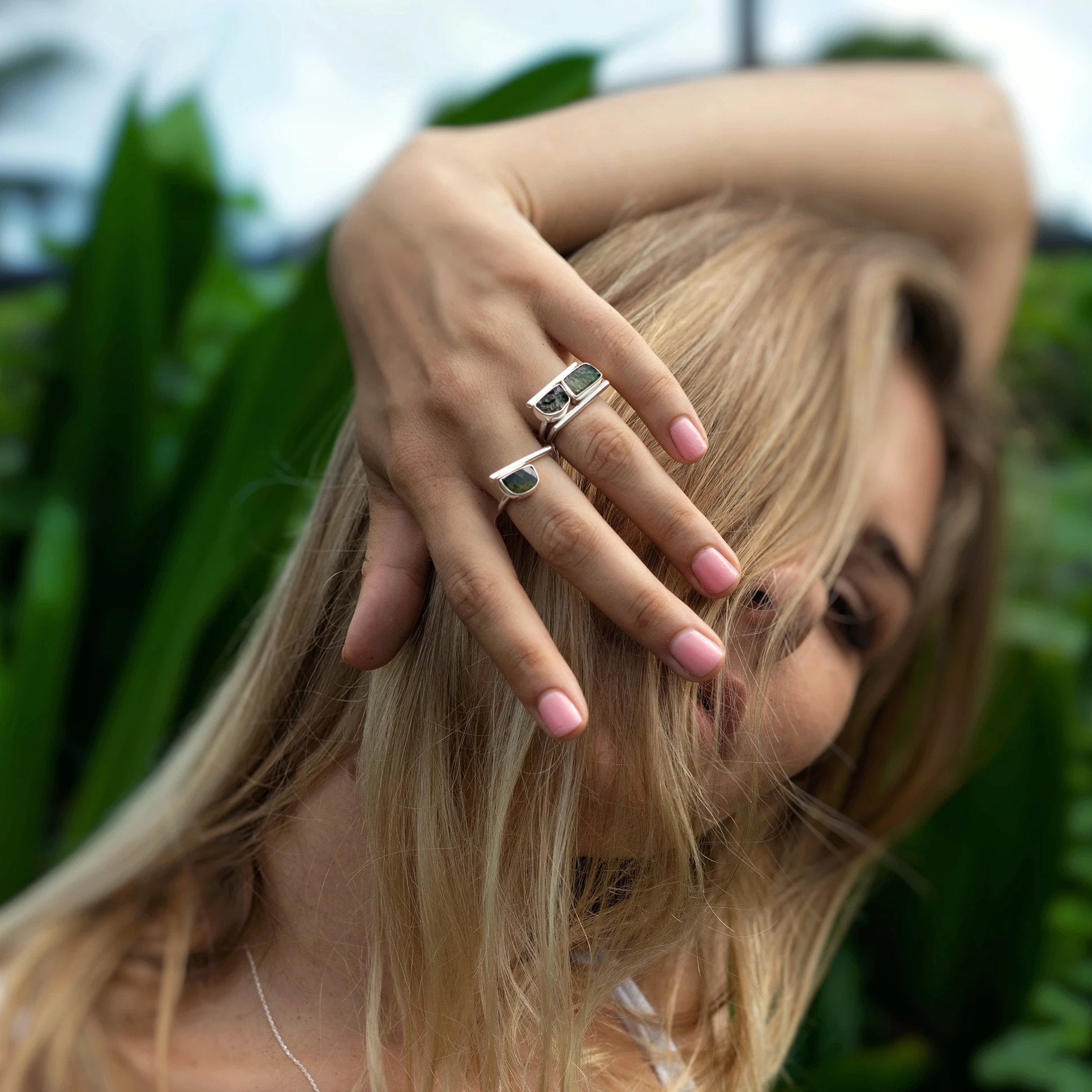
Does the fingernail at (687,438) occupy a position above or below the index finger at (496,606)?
above

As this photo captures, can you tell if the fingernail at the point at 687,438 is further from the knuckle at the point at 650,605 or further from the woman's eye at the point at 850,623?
the woman's eye at the point at 850,623

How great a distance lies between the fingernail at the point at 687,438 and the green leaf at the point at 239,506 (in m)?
0.44

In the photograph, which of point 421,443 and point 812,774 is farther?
point 812,774

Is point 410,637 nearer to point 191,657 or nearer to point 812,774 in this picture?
point 812,774

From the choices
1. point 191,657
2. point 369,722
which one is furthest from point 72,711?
point 369,722

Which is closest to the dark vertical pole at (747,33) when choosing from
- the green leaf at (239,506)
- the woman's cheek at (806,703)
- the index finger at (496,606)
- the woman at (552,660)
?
the woman at (552,660)

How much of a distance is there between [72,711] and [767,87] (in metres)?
1.16

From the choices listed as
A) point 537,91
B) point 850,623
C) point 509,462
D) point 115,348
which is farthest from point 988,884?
point 115,348

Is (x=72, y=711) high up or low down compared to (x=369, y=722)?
down

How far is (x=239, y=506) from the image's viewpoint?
993mm

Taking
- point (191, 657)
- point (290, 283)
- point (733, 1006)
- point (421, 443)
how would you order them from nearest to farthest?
point (421, 443) → point (733, 1006) → point (191, 657) → point (290, 283)

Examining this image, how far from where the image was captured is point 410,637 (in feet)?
2.16

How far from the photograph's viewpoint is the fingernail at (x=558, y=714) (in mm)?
555

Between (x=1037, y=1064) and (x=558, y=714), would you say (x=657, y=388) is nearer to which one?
(x=558, y=714)
